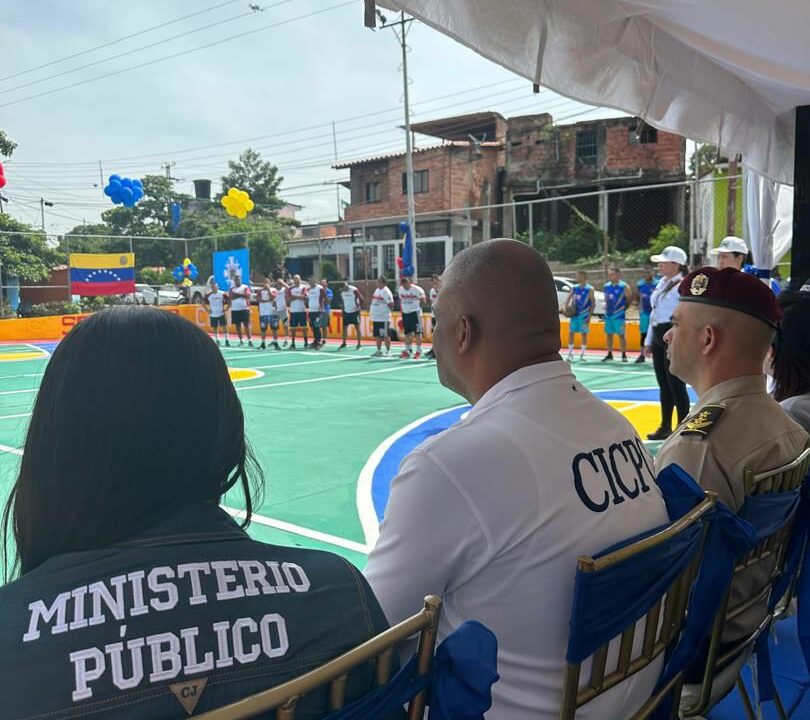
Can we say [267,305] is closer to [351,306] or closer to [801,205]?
[351,306]

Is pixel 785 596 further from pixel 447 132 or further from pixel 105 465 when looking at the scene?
pixel 447 132

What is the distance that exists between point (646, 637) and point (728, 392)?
929 mm

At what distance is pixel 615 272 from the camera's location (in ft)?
41.3

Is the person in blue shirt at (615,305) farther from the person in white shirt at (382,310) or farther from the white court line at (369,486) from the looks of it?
the white court line at (369,486)

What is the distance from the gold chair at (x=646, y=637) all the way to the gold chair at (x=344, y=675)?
306mm

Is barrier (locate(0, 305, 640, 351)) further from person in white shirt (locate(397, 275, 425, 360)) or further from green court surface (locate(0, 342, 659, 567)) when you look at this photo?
green court surface (locate(0, 342, 659, 567))

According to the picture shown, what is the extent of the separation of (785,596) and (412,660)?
1.75m

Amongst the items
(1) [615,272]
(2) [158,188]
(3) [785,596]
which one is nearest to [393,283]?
(1) [615,272]

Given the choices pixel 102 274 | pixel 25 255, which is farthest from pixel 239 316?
pixel 25 255

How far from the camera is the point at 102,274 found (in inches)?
802

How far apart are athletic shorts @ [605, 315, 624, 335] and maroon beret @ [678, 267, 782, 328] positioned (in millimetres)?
11257

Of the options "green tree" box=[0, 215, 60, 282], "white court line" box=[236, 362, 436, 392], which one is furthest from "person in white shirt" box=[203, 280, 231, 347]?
"white court line" box=[236, 362, 436, 392]

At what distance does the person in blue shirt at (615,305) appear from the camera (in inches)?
496

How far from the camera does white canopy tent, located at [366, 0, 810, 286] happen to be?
2516 millimetres
